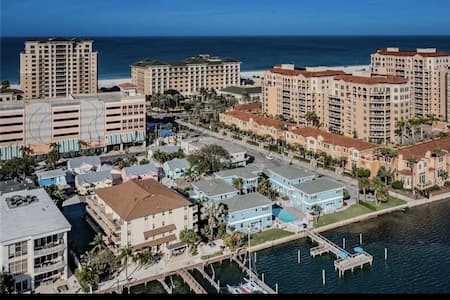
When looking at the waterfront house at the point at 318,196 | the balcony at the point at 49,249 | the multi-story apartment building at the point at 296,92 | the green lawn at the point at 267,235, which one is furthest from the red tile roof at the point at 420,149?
the balcony at the point at 49,249

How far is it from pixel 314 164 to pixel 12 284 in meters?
26.9

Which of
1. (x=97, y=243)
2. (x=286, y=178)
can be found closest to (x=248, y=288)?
(x=97, y=243)

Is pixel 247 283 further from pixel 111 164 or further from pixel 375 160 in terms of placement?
pixel 111 164

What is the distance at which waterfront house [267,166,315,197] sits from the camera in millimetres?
30844

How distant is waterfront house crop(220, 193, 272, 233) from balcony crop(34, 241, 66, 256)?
29.5ft

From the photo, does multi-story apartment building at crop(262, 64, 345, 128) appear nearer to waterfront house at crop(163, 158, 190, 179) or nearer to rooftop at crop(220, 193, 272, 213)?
waterfront house at crop(163, 158, 190, 179)

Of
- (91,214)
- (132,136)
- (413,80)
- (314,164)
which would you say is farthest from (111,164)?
(413,80)

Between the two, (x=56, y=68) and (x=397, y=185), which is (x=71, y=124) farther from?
(x=397, y=185)

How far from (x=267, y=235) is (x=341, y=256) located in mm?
4323

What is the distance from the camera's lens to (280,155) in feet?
140

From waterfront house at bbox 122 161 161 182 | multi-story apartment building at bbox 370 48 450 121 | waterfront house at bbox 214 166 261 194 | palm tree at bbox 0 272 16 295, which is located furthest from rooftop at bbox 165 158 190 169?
multi-story apartment building at bbox 370 48 450 121

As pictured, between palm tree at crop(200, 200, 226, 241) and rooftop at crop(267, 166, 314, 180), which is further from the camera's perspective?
rooftop at crop(267, 166, 314, 180)

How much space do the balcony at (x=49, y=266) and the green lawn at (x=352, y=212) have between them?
14230 millimetres

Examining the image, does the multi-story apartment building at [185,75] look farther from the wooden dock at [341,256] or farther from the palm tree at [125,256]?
the palm tree at [125,256]
